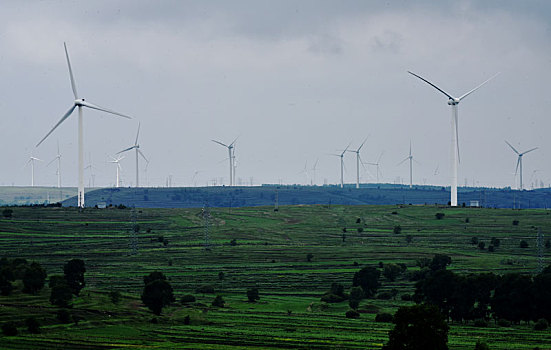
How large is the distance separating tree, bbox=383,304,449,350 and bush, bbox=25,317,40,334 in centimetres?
6282

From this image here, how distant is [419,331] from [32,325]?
68455 millimetres

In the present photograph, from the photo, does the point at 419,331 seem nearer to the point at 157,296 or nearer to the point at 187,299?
the point at 157,296

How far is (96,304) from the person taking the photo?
16200cm

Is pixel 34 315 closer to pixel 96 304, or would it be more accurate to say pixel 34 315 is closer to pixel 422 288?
pixel 96 304

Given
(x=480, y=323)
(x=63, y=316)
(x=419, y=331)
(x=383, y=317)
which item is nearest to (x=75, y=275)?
(x=63, y=316)

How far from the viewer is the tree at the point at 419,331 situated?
102062 millimetres

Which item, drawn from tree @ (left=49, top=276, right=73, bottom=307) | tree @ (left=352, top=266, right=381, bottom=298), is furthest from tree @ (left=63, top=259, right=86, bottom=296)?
tree @ (left=352, top=266, right=381, bottom=298)

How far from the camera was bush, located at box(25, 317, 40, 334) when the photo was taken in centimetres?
13119

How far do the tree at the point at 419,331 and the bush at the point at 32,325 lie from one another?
6282 centimetres

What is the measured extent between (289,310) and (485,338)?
1938 inches

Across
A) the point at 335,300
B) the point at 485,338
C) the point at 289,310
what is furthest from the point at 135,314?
the point at 485,338

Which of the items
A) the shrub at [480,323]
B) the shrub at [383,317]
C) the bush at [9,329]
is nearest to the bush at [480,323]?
the shrub at [480,323]

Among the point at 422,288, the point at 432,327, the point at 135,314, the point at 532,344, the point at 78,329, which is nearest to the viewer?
the point at 432,327

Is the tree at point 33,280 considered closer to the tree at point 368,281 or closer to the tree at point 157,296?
the tree at point 157,296
